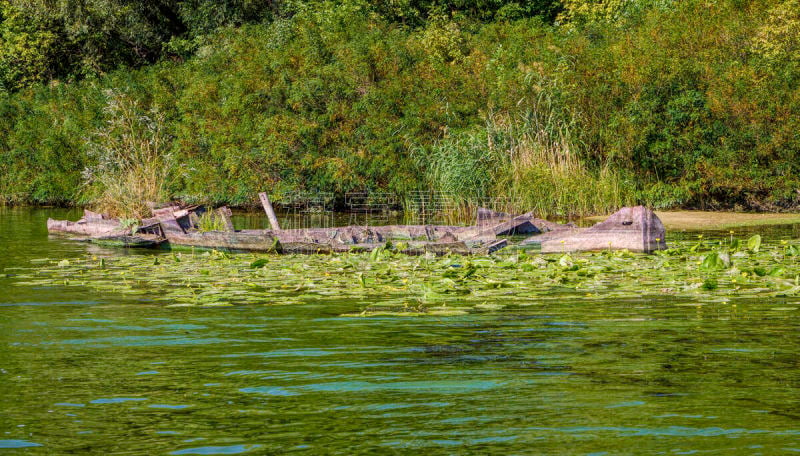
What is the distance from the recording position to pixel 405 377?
19.3 ft

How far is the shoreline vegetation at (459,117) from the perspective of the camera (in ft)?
67.6

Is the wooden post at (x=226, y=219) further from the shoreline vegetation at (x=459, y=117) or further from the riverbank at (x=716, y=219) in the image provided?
the riverbank at (x=716, y=219)

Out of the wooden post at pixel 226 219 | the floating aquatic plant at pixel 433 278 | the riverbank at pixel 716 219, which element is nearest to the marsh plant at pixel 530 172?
the riverbank at pixel 716 219

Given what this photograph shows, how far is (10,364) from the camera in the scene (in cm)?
655

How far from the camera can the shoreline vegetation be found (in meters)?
20.6

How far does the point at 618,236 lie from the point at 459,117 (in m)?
11.1

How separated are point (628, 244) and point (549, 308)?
4.75 metres

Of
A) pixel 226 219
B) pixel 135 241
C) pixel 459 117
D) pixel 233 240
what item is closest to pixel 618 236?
pixel 233 240

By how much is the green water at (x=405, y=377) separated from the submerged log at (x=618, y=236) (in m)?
3.68

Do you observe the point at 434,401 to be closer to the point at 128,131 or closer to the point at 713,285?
the point at 713,285

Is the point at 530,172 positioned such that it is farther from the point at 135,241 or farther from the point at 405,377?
the point at 405,377

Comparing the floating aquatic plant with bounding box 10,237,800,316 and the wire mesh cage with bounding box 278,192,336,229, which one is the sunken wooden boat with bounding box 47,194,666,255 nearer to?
the floating aquatic plant with bounding box 10,237,800,316

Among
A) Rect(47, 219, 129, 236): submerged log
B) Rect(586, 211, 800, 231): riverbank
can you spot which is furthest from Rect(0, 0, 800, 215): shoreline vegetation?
Rect(47, 219, 129, 236): submerged log

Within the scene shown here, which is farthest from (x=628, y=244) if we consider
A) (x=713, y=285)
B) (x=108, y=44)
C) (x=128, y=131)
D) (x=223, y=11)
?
(x=108, y=44)
